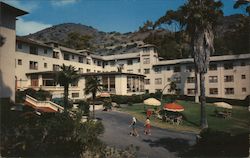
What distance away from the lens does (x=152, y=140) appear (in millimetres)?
19781

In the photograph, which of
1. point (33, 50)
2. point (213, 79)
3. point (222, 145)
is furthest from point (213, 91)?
point (222, 145)

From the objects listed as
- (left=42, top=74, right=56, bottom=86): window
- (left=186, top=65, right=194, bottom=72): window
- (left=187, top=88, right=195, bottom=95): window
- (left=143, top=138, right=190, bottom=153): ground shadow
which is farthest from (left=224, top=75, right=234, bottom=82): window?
(left=42, top=74, right=56, bottom=86): window

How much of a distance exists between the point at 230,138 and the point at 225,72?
46.1 meters

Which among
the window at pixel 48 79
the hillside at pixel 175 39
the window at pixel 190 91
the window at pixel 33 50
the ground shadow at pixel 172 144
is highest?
the hillside at pixel 175 39

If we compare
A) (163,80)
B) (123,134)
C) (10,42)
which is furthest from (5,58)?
(163,80)

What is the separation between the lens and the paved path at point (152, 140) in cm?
1694

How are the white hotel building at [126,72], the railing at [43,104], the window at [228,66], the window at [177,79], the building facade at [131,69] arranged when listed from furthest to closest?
the window at [177,79] → the window at [228,66] → the building facade at [131,69] → the white hotel building at [126,72] → the railing at [43,104]

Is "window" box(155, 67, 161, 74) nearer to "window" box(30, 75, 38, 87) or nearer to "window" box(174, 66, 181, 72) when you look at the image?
"window" box(174, 66, 181, 72)

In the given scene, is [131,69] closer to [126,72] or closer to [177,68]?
[177,68]

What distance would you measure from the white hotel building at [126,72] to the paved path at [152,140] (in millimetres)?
24206

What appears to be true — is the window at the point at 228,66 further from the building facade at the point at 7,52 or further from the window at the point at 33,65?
the building facade at the point at 7,52

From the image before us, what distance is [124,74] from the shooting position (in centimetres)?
5047

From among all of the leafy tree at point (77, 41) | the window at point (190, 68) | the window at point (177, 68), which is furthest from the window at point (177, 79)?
the leafy tree at point (77, 41)

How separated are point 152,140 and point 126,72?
3330cm
